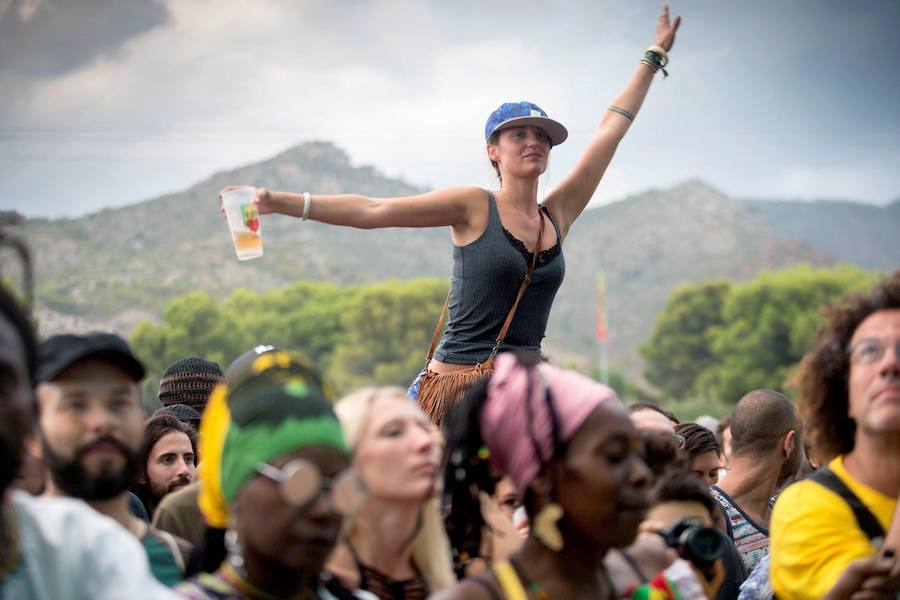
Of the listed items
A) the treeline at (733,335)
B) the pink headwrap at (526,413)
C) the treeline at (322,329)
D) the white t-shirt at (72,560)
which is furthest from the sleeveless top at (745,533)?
the treeline at (322,329)

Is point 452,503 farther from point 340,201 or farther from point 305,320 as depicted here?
point 305,320

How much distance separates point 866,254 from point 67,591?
8084 inches

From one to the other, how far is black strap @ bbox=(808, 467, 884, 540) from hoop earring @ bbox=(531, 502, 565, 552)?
1073mm

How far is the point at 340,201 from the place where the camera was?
16.0ft

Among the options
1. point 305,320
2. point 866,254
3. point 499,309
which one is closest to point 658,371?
point 305,320

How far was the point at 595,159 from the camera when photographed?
5633mm

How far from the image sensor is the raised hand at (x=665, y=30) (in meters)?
6.08

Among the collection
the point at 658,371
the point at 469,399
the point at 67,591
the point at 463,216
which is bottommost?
the point at 658,371

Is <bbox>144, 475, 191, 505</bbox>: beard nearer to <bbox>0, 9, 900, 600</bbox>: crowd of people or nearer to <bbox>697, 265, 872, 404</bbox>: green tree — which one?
<bbox>0, 9, 900, 600</bbox>: crowd of people

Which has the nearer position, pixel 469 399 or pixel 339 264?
pixel 469 399

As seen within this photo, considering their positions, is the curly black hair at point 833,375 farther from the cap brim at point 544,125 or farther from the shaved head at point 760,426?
the shaved head at point 760,426

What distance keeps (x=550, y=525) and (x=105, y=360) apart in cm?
133

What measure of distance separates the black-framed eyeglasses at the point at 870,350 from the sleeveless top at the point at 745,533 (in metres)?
2.07

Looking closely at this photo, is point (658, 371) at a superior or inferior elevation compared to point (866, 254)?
inferior
